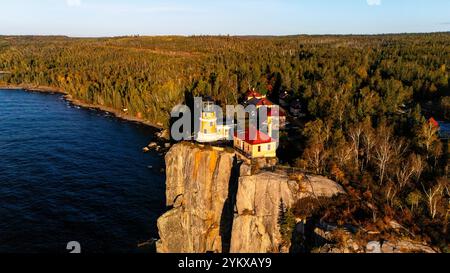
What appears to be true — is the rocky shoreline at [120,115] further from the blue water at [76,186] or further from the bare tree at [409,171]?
the bare tree at [409,171]

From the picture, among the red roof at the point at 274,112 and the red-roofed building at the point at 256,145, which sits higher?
the red roof at the point at 274,112

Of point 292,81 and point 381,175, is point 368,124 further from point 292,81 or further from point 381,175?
point 292,81

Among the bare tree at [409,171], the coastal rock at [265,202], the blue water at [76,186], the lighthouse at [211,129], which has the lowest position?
the blue water at [76,186]

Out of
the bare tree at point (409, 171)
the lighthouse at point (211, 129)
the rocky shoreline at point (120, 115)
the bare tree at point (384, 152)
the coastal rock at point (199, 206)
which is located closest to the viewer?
the bare tree at point (409, 171)

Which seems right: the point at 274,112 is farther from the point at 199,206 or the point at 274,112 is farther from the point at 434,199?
the point at 434,199

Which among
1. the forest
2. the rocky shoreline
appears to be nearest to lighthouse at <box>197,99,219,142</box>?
the forest

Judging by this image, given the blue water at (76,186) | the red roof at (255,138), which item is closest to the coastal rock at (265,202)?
the red roof at (255,138)

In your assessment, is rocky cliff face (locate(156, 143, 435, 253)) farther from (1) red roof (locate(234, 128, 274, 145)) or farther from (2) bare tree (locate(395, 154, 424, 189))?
(2) bare tree (locate(395, 154, 424, 189))
